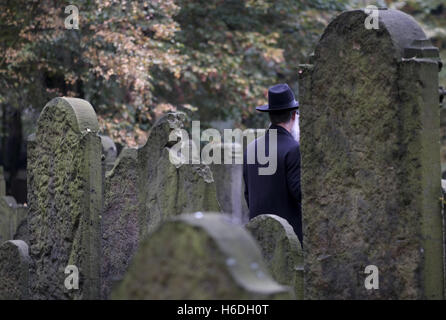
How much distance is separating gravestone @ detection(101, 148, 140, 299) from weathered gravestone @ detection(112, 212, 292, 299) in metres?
3.95

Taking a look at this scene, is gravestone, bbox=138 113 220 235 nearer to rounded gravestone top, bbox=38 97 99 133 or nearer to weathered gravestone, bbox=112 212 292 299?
rounded gravestone top, bbox=38 97 99 133

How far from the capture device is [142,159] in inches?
264

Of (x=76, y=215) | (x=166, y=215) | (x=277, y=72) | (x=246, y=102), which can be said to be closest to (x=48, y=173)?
(x=76, y=215)

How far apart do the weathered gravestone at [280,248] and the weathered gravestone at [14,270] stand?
1.80 m

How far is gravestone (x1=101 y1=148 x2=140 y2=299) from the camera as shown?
293 inches

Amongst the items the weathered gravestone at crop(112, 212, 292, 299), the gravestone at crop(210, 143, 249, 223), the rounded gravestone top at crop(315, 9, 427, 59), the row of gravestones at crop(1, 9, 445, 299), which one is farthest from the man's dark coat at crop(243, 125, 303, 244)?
the gravestone at crop(210, 143, 249, 223)

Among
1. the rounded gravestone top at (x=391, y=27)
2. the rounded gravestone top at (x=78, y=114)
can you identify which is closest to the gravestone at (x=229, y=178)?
the rounded gravestone top at (x=78, y=114)

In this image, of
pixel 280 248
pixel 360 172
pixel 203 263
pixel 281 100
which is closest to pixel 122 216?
pixel 281 100

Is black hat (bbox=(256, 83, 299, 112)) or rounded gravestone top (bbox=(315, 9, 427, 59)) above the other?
rounded gravestone top (bbox=(315, 9, 427, 59))

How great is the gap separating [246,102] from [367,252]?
38.5 feet

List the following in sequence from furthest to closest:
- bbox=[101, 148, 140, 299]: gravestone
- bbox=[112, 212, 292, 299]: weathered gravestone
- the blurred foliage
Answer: the blurred foliage
bbox=[101, 148, 140, 299]: gravestone
bbox=[112, 212, 292, 299]: weathered gravestone

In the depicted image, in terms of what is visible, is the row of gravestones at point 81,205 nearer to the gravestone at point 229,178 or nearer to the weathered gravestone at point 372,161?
the weathered gravestone at point 372,161

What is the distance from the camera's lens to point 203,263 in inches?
127

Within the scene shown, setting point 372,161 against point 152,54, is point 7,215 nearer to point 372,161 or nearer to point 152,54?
point 152,54
